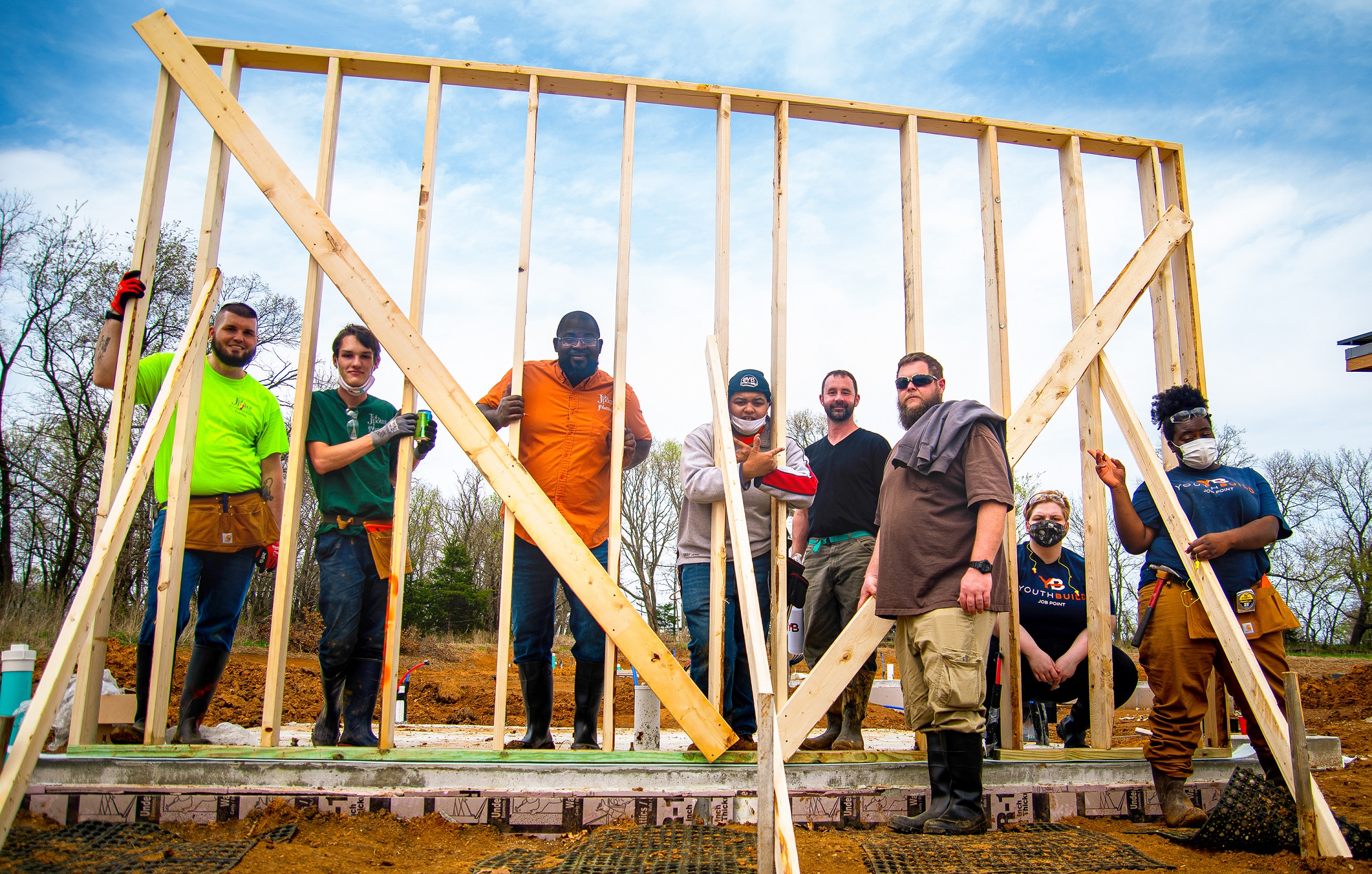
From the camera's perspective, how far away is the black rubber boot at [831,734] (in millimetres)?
3871

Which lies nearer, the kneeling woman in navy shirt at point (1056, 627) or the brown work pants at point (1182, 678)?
the brown work pants at point (1182, 678)

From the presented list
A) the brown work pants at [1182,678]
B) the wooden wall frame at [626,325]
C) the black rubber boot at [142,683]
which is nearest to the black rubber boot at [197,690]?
the black rubber boot at [142,683]

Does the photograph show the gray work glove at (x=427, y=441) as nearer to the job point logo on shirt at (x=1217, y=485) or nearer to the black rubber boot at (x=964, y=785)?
the black rubber boot at (x=964, y=785)

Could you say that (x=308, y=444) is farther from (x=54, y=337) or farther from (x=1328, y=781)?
(x=54, y=337)

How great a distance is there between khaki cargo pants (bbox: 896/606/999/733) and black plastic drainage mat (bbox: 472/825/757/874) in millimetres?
829

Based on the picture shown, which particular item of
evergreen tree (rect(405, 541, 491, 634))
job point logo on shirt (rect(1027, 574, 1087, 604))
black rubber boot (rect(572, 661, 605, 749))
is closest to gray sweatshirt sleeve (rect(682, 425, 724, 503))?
black rubber boot (rect(572, 661, 605, 749))

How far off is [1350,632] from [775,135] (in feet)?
85.3

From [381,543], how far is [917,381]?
98.0 inches

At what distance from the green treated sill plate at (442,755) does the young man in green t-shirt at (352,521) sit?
326mm

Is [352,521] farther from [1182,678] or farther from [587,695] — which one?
[1182,678]

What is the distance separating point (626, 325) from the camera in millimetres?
3619

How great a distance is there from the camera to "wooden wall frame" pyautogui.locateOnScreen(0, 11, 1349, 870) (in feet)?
10.6

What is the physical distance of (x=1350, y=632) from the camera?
21.9 meters

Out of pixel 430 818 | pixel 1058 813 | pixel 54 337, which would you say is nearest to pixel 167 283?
pixel 54 337
